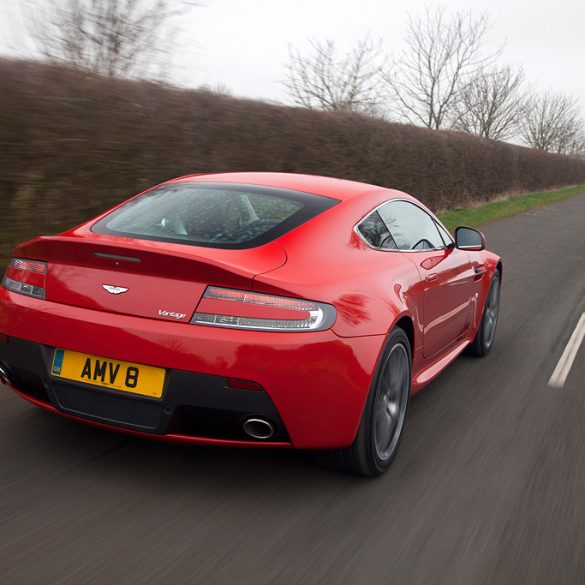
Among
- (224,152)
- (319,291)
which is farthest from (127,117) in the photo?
(319,291)

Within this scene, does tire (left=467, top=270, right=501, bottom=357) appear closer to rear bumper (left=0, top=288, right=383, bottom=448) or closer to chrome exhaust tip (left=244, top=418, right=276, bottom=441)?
rear bumper (left=0, top=288, right=383, bottom=448)

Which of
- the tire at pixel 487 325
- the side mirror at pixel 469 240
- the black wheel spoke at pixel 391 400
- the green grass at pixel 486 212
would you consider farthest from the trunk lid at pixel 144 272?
the green grass at pixel 486 212

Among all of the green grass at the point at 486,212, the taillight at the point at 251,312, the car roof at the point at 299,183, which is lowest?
the green grass at the point at 486,212

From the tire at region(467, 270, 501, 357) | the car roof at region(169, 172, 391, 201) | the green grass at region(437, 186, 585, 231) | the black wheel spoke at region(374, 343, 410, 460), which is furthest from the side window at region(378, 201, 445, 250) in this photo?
the green grass at region(437, 186, 585, 231)

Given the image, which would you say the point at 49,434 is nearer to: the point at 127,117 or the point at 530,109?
the point at 127,117

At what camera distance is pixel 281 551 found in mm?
2705

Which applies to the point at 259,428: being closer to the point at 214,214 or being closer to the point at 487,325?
the point at 214,214

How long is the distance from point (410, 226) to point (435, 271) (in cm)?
31

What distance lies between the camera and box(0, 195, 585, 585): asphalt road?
2586 millimetres

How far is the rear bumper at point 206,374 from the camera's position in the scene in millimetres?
2861

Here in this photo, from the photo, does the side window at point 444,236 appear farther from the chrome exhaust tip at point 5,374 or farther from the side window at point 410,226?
the chrome exhaust tip at point 5,374

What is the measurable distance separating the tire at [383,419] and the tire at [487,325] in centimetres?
208

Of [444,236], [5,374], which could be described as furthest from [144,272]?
[444,236]

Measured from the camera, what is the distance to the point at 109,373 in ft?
→ 9.78
